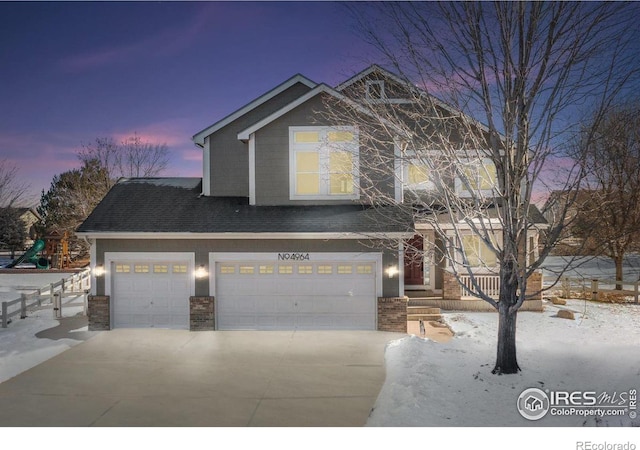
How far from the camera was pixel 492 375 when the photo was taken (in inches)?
319

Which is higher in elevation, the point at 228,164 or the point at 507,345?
the point at 228,164

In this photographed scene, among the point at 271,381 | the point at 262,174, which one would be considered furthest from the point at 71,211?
the point at 271,381

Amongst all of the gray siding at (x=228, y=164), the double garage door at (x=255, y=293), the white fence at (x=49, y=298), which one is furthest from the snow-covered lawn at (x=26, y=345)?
the gray siding at (x=228, y=164)

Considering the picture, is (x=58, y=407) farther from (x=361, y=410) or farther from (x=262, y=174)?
(x=262, y=174)

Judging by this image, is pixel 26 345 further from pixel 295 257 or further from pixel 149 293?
pixel 295 257

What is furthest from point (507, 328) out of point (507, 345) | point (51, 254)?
point (51, 254)

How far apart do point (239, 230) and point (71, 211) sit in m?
23.4

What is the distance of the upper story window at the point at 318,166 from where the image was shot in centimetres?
1284

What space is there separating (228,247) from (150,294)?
8.89 feet

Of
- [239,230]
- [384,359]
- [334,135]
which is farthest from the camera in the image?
[334,135]

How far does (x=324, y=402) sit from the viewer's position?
288 inches

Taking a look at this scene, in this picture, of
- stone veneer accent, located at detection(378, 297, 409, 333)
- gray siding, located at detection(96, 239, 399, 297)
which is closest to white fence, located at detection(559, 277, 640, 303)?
stone veneer accent, located at detection(378, 297, 409, 333)

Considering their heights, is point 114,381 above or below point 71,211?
below

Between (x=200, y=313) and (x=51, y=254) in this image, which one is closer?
(x=200, y=313)
